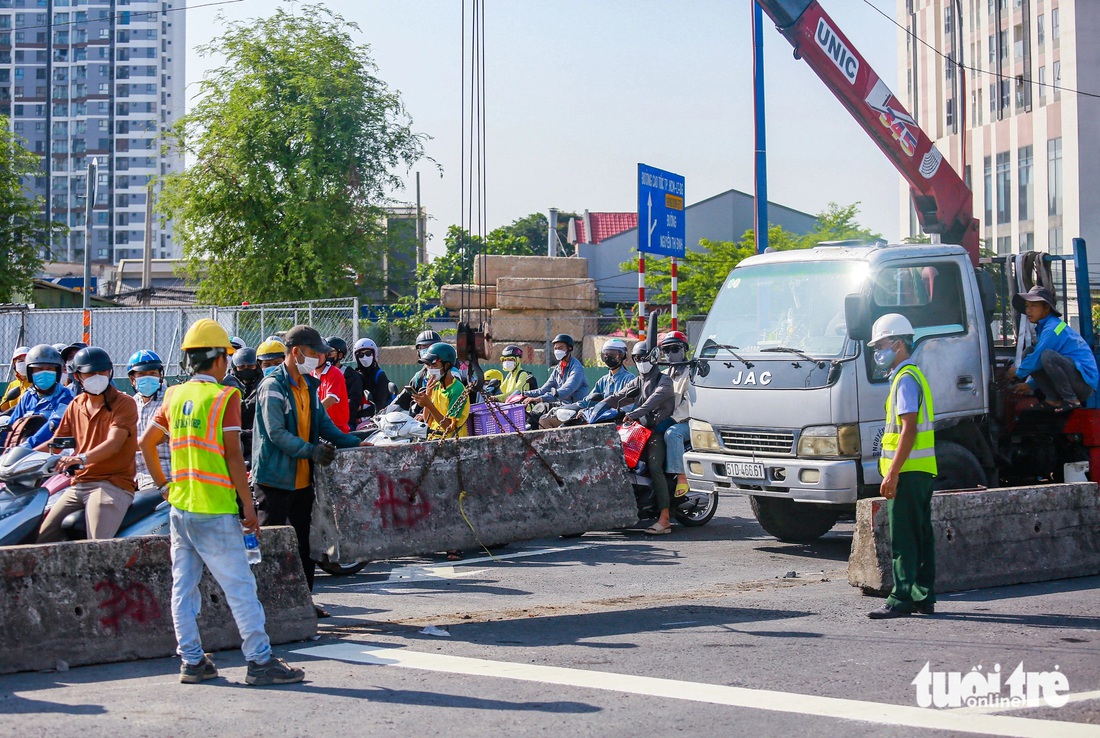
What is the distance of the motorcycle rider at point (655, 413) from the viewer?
11594 mm

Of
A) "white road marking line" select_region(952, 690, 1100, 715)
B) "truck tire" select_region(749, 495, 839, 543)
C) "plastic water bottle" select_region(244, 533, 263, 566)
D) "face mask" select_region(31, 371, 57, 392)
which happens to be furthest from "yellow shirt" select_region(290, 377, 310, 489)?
"truck tire" select_region(749, 495, 839, 543)

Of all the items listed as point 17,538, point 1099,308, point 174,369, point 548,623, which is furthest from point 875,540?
point 174,369

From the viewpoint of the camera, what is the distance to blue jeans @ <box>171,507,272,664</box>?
19.3 feet

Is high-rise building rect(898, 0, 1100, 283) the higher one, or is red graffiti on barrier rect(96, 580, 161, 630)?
high-rise building rect(898, 0, 1100, 283)

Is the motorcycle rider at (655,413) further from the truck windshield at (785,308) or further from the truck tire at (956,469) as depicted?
the truck tire at (956,469)

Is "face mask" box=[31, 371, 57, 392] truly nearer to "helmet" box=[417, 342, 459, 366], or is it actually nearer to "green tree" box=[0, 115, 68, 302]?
"helmet" box=[417, 342, 459, 366]

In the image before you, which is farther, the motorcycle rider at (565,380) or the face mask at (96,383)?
the motorcycle rider at (565,380)

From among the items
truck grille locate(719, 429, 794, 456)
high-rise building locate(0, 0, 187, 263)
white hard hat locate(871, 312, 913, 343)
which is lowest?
truck grille locate(719, 429, 794, 456)

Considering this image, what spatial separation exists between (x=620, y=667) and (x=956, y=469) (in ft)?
15.5

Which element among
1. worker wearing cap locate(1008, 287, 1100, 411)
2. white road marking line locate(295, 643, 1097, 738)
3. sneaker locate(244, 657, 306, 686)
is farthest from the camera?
worker wearing cap locate(1008, 287, 1100, 411)

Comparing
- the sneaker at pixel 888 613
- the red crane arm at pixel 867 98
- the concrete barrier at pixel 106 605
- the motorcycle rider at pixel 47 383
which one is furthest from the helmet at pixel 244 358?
the red crane arm at pixel 867 98

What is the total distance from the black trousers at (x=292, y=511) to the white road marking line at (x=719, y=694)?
37.3 inches

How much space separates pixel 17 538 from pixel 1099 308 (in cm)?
1176

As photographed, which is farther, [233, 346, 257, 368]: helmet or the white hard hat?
[233, 346, 257, 368]: helmet
